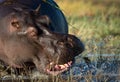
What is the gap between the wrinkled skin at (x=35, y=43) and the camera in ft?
20.8

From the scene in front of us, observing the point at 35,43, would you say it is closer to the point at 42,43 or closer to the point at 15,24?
the point at 42,43

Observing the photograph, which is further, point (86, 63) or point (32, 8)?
point (86, 63)

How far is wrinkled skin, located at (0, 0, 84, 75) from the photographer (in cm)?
635

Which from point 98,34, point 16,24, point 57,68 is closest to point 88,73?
point 57,68

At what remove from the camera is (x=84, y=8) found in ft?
49.7

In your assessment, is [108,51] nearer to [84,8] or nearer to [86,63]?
[86,63]

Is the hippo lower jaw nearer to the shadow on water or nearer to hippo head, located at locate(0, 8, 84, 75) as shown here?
hippo head, located at locate(0, 8, 84, 75)

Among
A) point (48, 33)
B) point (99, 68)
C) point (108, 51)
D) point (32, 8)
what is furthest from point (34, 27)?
point (108, 51)

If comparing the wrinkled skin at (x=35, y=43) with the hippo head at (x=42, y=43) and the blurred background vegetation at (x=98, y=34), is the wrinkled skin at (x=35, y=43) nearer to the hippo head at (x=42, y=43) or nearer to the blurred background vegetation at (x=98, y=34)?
the hippo head at (x=42, y=43)

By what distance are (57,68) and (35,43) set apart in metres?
0.33

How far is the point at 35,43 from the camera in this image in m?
6.50

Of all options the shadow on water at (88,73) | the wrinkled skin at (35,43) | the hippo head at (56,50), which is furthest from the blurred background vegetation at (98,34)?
the hippo head at (56,50)

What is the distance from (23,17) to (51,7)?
2.73 feet

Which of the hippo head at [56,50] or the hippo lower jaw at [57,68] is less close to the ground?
the hippo head at [56,50]
